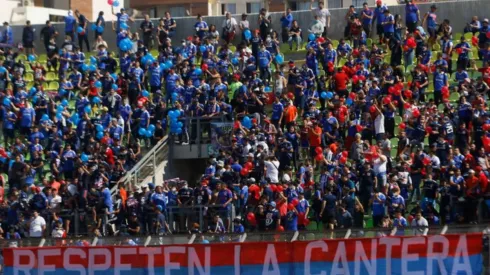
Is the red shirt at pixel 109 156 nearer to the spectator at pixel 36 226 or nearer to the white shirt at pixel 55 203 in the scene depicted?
the white shirt at pixel 55 203

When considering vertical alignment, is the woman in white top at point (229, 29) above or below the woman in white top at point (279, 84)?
above

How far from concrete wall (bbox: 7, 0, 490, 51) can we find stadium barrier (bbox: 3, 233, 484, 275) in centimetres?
1685

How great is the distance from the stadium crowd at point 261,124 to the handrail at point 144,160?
0.72ft

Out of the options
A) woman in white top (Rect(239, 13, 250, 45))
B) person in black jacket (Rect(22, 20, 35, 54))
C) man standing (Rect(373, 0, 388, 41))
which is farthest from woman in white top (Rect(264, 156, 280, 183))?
A: person in black jacket (Rect(22, 20, 35, 54))

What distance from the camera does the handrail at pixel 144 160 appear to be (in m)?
35.3

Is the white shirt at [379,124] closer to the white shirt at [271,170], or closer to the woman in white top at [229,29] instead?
the white shirt at [271,170]

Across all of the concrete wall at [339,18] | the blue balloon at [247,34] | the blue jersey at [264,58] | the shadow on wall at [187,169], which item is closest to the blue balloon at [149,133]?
the shadow on wall at [187,169]

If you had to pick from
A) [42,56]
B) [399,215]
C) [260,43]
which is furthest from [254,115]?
[42,56]

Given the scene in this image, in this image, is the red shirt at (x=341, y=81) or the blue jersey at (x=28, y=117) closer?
the red shirt at (x=341, y=81)

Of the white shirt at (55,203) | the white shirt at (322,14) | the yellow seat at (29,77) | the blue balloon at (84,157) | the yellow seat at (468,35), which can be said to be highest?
the white shirt at (322,14)

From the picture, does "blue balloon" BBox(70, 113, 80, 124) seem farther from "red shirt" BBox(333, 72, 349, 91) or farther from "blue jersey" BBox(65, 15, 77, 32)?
"red shirt" BBox(333, 72, 349, 91)

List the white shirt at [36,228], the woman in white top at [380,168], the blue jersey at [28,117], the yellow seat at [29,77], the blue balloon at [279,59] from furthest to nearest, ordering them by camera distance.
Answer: the yellow seat at [29,77]
the blue balloon at [279,59]
the blue jersey at [28,117]
the white shirt at [36,228]
the woman in white top at [380,168]

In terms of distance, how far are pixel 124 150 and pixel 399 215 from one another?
28.9 ft

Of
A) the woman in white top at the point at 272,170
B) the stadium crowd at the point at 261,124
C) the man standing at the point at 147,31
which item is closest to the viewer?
the stadium crowd at the point at 261,124
